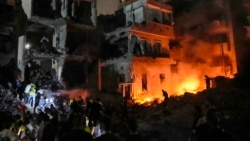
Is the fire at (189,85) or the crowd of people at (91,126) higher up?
the fire at (189,85)

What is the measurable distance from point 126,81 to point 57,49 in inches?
290

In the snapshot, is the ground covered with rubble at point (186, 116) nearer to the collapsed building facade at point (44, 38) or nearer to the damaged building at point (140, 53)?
the damaged building at point (140, 53)

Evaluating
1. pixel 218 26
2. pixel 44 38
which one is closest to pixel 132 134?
pixel 44 38

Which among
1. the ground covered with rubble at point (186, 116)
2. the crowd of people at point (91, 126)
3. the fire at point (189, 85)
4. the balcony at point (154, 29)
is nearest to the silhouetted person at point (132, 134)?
the crowd of people at point (91, 126)

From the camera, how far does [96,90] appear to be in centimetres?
2630

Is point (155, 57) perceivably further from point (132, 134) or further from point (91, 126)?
point (132, 134)

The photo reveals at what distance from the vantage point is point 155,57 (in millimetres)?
29062

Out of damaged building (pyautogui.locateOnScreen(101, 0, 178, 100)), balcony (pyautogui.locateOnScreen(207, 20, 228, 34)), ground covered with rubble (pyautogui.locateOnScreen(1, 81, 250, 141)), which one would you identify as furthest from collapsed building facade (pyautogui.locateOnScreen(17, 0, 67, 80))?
balcony (pyautogui.locateOnScreen(207, 20, 228, 34))

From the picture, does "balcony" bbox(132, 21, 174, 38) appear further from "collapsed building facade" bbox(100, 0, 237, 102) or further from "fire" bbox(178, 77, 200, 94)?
"fire" bbox(178, 77, 200, 94)

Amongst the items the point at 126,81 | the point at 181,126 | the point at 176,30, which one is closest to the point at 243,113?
the point at 181,126

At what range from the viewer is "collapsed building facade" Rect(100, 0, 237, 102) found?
2777 centimetres

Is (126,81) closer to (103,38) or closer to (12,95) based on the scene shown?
(103,38)

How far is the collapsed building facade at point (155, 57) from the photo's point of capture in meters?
27.8

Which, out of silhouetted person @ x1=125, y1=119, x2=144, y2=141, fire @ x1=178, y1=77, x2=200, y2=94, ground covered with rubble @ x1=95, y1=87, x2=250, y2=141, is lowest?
ground covered with rubble @ x1=95, y1=87, x2=250, y2=141
